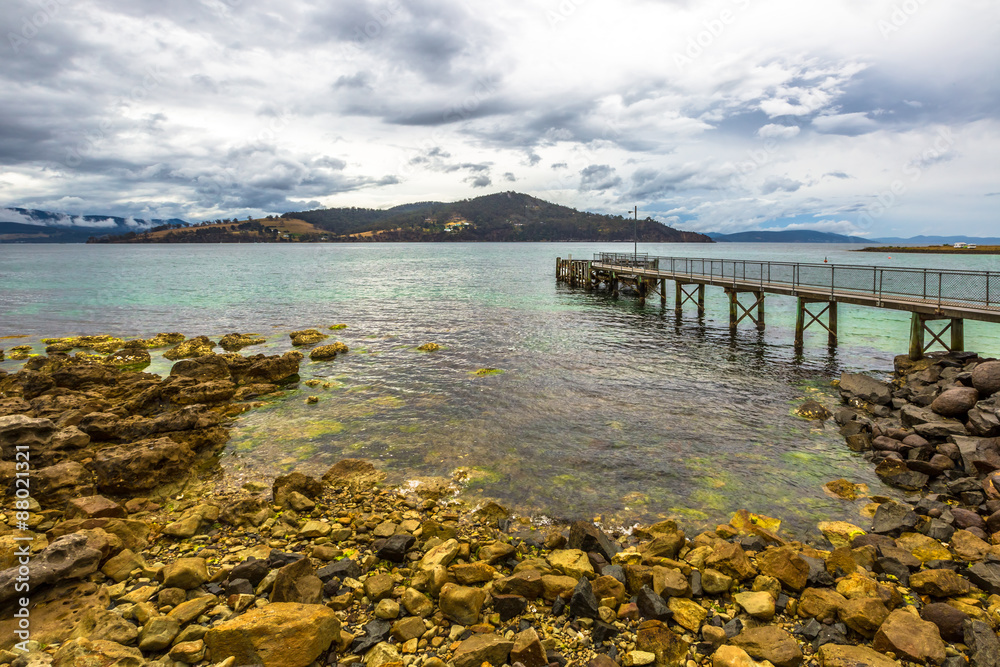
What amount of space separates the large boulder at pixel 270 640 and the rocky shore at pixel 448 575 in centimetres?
2

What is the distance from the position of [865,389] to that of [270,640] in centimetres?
1867

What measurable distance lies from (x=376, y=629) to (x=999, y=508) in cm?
1079

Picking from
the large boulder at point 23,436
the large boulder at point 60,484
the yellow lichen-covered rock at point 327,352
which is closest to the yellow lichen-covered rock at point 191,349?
the yellow lichen-covered rock at point 327,352

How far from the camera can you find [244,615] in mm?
5570

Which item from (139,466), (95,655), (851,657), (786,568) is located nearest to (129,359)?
(139,466)

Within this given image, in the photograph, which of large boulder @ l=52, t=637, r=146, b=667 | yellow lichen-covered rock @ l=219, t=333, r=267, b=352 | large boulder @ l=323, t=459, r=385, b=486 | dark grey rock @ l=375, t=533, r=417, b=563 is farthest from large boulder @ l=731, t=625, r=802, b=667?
yellow lichen-covered rock @ l=219, t=333, r=267, b=352

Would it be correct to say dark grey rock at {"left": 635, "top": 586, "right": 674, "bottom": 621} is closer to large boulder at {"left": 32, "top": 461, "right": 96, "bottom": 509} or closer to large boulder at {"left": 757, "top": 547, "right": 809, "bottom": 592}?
large boulder at {"left": 757, "top": 547, "right": 809, "bottom": 592}

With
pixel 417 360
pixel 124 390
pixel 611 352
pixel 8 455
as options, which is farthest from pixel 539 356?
pixel 8 455

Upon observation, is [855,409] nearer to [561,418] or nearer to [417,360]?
[561,418]

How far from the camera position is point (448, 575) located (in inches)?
274

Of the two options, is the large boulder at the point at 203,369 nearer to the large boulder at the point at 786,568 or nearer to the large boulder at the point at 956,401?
the large boulder at the point at 786,568

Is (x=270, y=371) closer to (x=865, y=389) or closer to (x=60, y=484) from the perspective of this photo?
(x=60, y=484)

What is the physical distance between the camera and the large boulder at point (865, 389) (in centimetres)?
1583

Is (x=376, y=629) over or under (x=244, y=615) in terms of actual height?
under
